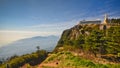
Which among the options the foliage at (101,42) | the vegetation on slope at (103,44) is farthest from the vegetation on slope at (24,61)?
the vegetation on slope at (103,44)

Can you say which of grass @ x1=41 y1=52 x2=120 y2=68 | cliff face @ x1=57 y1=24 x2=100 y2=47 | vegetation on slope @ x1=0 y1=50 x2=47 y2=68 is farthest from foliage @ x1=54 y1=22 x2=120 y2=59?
vegetation on slope @ x1=0 y1=50 x2=47 y2=68

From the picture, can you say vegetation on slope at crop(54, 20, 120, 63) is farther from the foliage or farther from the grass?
the grass

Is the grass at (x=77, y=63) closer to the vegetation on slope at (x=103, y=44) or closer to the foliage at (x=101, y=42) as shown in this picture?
the vegetation on slope at (x=103, y=44)

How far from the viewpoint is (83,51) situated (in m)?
73.0

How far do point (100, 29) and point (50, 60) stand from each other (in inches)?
1011

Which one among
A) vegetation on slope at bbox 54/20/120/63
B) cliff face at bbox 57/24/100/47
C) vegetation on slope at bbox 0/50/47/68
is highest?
cliff face at bbox 57/24/100/47

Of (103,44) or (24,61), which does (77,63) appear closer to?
(103,44)

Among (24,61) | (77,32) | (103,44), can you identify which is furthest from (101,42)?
(24,61)

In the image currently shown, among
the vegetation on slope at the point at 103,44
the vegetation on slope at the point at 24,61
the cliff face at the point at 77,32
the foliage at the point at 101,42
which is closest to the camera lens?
the vegetation on slope at the point at 103,44

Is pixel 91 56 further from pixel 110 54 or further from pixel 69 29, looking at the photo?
pixel 69 29

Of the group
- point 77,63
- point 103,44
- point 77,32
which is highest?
point 77,32

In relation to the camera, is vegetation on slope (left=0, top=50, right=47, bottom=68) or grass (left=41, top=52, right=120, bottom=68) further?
vegetation on slope (left=0, top=50, right=47, bottom=68)

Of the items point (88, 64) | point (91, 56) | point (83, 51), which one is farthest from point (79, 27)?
point (88, 64)

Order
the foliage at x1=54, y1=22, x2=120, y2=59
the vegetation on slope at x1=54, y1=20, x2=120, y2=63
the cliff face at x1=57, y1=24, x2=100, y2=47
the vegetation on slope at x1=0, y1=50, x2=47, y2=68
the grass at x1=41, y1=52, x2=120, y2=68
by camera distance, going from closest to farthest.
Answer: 1. the grass at x1=41, y1=52, x2=120, y2=68
2. the vegetation on slope at x1=54, y1=20, x2=120, y2=63
3. the foliage at x1=54, y1=22, x2=120, y2=59
4. the vegetation on slope at x1=0, y1=50, x2=47, y2=68
5. the cliff face at x1=57, y1=24, x2=100, y2=47
